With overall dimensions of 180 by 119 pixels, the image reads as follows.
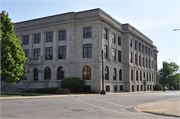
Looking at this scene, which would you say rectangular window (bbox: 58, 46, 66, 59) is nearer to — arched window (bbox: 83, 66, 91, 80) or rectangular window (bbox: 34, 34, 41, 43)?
arched window (bbox: 83, 66, 91, 80)

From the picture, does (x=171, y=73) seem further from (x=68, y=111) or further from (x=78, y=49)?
(x=68, y=111)

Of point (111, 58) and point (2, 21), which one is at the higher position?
point (2, 21)

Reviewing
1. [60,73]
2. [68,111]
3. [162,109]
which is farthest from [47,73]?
[162,109]

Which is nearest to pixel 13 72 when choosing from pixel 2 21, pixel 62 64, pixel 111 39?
pixel 2 21

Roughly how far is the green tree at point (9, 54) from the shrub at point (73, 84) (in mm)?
11711

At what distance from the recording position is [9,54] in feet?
85.3

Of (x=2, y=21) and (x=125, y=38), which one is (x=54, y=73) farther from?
(x=125, y=38)

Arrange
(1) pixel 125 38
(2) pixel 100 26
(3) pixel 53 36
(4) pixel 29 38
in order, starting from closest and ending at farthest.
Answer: (2) pixel 100 26
(3) pixel 53 36
(4) pixel 29 38
(1) pixel 125 38

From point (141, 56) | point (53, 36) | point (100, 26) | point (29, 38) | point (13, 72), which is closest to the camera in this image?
point (13, 72)

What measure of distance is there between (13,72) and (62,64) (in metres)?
16.4

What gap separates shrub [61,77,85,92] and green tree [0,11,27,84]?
38.4 feet

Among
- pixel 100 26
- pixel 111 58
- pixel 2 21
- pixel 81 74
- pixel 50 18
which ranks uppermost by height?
pixel 50 18

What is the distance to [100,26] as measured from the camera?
134 ft

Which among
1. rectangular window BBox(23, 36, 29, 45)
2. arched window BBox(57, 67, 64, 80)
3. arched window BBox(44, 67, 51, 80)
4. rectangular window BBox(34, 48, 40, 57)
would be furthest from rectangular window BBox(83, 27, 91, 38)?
rectangular window BBox(23, 36, 29, 45)
